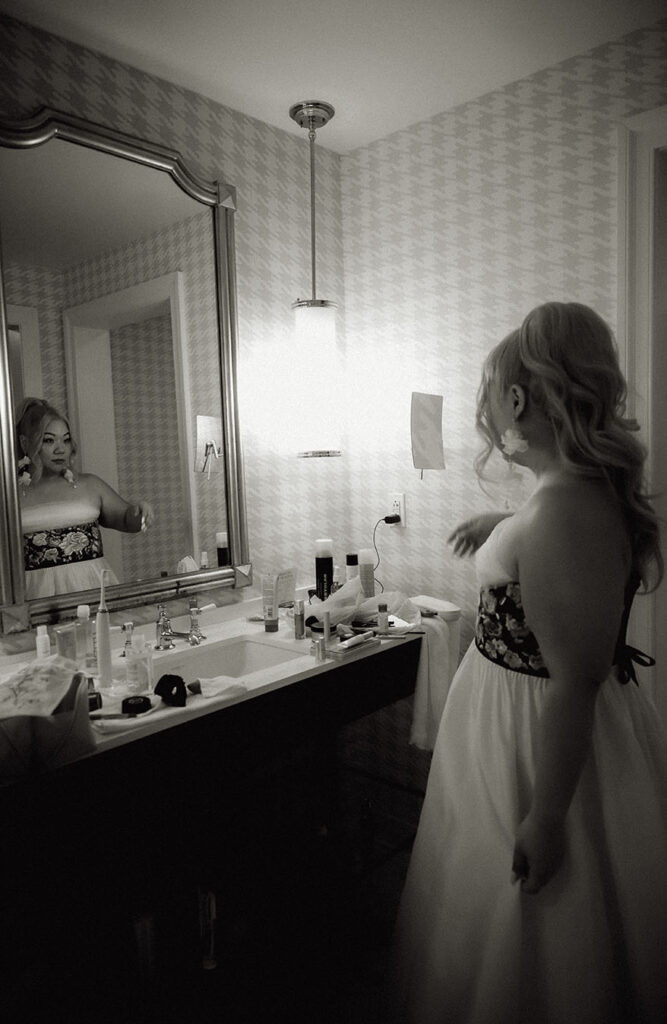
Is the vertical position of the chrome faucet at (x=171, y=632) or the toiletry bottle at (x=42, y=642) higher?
the toiletry bottle at (x=42, y=642)

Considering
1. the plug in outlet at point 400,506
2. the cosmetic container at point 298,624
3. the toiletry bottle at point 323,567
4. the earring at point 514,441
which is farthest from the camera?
the plug in outlet at point 400,506

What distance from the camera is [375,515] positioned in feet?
8.38

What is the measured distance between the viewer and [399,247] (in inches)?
94.7

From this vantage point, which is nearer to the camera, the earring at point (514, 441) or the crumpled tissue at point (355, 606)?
the earring at point (514, 441)

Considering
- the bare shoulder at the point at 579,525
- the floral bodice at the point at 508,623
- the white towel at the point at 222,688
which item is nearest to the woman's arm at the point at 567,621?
the bare shoulder at the point at 579,525

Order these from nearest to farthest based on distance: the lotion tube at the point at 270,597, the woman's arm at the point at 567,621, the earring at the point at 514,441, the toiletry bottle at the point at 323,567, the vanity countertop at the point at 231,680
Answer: the woman's arm at the point at 567,621 < the earring at the point at 514,441 < the vanity countertop at the point at 231,680 < the lotion tube at the point at 270,597 < the toiletry bottle at the point at 323,567

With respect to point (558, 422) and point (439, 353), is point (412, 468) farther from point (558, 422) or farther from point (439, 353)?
point (558, 422)

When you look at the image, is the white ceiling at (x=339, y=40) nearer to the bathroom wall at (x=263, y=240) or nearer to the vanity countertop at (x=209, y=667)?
the bathroom wall at (x=263, y=240)

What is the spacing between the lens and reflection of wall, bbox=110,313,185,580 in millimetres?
1853

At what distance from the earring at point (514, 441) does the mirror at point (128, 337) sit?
43.3 inches

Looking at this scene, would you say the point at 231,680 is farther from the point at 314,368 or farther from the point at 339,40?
the point at 339,40

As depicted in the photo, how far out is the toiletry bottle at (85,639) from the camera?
1641mm

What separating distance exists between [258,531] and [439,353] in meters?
0.85

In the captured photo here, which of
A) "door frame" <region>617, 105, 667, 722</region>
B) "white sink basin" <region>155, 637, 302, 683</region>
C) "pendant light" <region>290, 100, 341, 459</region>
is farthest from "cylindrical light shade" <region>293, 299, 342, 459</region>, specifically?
"door frame" <region>617, 105, 667, 722</region>
